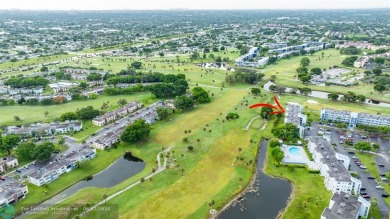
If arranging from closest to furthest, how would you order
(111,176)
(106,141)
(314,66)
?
(111,176) → (106,141) → (314,66)

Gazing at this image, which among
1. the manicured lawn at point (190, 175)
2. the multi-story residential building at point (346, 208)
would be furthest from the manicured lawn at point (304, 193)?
the manicured lawn at point (190, 175)

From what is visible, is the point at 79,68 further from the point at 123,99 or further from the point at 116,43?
the point at 116,43

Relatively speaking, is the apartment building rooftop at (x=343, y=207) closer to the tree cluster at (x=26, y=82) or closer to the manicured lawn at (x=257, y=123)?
the manicured lawn at (x=257, y=123)

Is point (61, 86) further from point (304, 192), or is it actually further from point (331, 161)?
point (331, 161)

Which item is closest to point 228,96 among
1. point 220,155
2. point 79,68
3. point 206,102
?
point 206,102

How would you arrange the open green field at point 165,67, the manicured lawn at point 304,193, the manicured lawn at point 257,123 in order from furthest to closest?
the open green field at point 165,67 → the manicured lawn at point 257,123 → the manicured lawn at point 304,193

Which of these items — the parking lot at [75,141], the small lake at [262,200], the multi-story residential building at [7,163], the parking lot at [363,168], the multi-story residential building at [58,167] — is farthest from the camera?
the multi-story residential building at [7,163]

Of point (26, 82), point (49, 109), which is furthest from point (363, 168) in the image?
point (26, 82)
